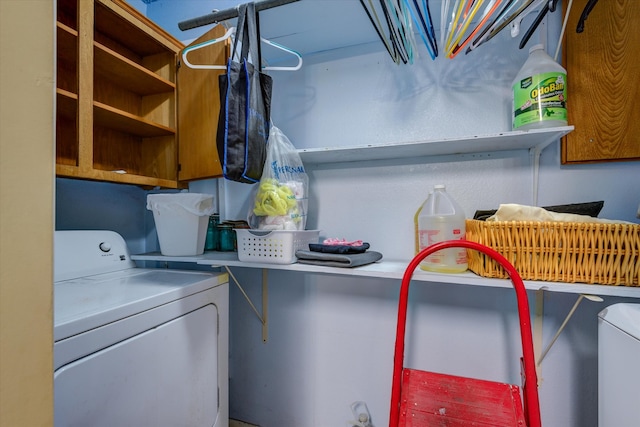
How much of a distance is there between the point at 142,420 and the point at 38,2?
1.03m

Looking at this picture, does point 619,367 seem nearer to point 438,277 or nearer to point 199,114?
point 438,277

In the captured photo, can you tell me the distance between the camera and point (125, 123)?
1.37 m

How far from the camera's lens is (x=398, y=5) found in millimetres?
848

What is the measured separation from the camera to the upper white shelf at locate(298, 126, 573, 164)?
93 cm

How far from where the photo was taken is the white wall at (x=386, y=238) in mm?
1098

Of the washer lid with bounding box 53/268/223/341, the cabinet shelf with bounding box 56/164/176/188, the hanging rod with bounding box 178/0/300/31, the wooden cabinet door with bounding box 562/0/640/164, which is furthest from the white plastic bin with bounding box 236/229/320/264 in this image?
the wooden cabinet door with bounding box 562/0/640/164

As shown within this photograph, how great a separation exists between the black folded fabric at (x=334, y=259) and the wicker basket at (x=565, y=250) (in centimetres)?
38

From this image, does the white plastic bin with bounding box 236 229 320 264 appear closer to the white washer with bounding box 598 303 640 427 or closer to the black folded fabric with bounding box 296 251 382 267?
the black folded fabric with bounding box 296 251 382 267

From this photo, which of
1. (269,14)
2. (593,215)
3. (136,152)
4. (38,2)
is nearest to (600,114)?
(593,215)

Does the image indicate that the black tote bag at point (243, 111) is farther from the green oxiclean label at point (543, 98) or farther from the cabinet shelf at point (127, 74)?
the green oxiclean label at point (543, 98)

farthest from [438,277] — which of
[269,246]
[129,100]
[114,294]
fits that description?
[129,100]

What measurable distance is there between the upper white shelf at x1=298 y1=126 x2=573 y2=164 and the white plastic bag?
0.09 m

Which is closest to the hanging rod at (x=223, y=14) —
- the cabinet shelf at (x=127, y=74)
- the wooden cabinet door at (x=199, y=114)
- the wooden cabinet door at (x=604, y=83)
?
the wooden cabinet door at (x=199, y=114)

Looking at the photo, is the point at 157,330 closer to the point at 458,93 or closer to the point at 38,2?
the point at 38,2
